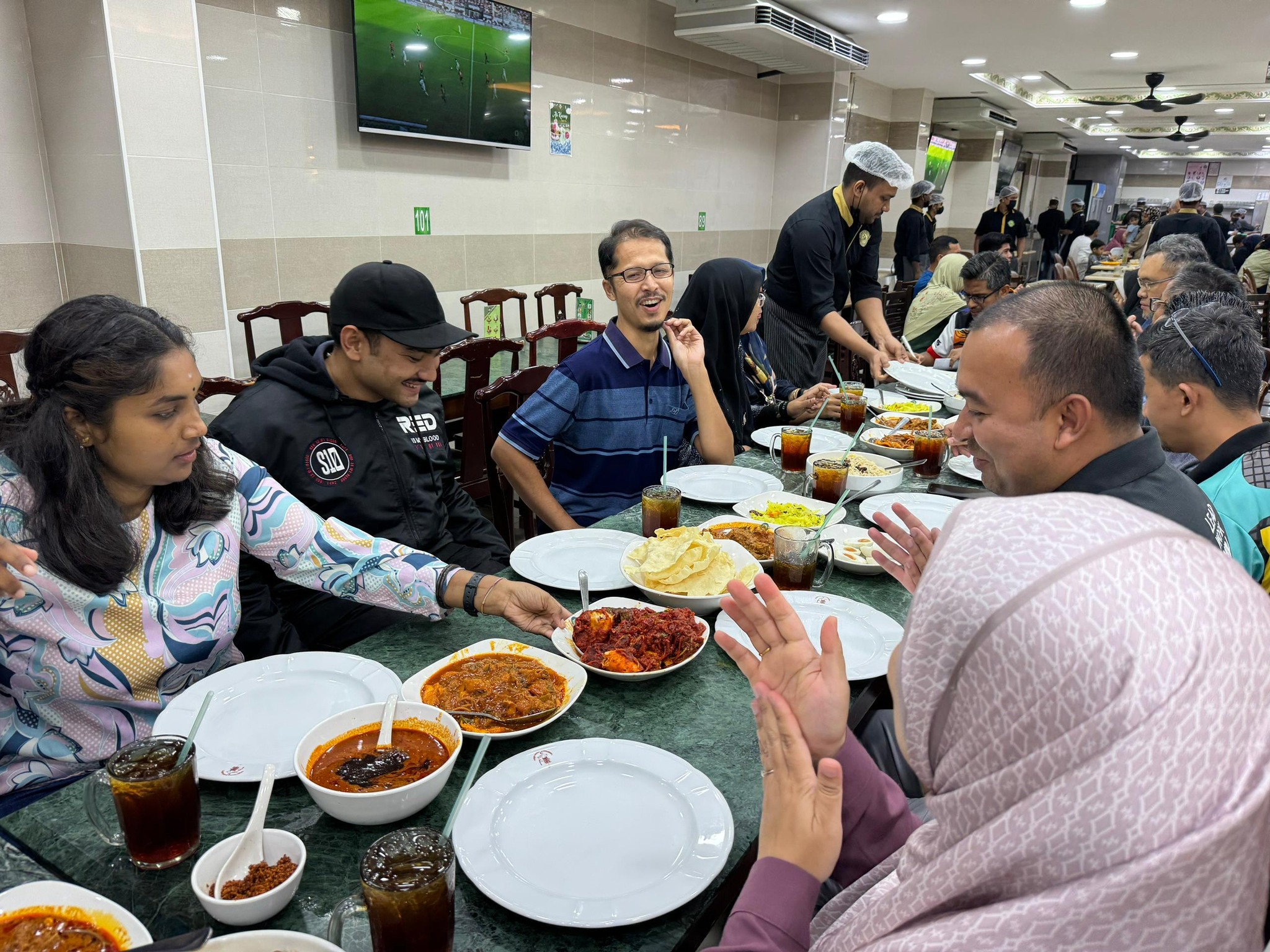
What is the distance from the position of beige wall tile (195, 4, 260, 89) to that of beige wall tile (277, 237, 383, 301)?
81 centimetres

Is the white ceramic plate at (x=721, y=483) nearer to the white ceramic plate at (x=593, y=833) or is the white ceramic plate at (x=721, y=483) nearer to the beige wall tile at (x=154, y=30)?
the white ceramic plate at (x=593, y=833)

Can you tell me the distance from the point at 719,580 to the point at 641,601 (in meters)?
0.17

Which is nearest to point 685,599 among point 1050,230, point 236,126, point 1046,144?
point 236,126

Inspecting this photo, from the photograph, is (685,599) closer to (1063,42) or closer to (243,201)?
(243,201)

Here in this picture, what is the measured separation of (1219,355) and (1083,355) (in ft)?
2.74

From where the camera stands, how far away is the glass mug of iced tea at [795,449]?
7.95 ft

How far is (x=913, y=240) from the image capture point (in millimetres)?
9680

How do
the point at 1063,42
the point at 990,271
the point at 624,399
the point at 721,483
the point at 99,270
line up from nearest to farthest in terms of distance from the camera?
the point at 721,483 < the point at 624,399 < the point at 99,270 < the point at 990,271 < the point at 1063,42

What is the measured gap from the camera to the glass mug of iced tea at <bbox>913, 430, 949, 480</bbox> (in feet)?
8.04

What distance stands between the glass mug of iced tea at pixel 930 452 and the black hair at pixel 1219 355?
0.60 meters

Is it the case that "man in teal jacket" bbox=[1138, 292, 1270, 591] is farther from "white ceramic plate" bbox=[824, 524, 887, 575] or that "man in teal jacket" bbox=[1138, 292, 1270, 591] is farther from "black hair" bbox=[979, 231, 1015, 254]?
"black hair" bbox=[979, 231, 1015, 254]

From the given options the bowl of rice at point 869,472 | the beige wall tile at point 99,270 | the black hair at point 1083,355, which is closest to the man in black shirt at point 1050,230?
the bowl of rice at point 869,472

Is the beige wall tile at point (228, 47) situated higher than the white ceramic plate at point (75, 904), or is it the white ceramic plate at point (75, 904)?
the beige wall tile at point (228, 47)

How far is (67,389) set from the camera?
4.46 feet
